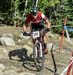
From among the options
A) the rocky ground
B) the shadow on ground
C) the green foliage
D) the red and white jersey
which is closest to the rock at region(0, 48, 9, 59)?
the rocky ground

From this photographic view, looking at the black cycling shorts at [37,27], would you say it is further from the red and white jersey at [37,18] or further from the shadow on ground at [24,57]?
Result: the shadow on ground at [24,57]

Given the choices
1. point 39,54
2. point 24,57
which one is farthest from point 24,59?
point 39,54

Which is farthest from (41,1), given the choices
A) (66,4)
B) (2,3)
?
(2,3)

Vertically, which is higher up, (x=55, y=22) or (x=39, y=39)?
(x=39, y=39)

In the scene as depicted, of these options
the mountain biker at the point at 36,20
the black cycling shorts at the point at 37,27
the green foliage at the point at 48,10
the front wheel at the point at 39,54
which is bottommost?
the green foliage at the point at 48,10

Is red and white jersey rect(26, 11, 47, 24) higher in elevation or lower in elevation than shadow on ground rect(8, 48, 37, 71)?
higher

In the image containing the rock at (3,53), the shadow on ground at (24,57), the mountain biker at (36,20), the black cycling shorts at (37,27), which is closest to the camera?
the mountain biker at (36,20)

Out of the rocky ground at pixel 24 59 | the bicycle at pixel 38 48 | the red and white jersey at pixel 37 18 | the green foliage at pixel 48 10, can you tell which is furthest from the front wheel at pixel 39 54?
the green foliage at pixel 48 10

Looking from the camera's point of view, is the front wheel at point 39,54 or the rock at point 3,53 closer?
the front wheel at point 39,54

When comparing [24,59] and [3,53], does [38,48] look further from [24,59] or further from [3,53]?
[3,53]

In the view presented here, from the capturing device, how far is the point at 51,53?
543 inches

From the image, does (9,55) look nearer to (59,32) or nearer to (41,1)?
(59,32)

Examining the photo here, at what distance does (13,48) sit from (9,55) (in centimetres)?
121

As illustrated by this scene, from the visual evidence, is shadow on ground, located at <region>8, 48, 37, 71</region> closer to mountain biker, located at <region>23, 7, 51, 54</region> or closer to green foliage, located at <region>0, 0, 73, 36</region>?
mountain biker, located at <region>23, 7, 51, 54</region>
